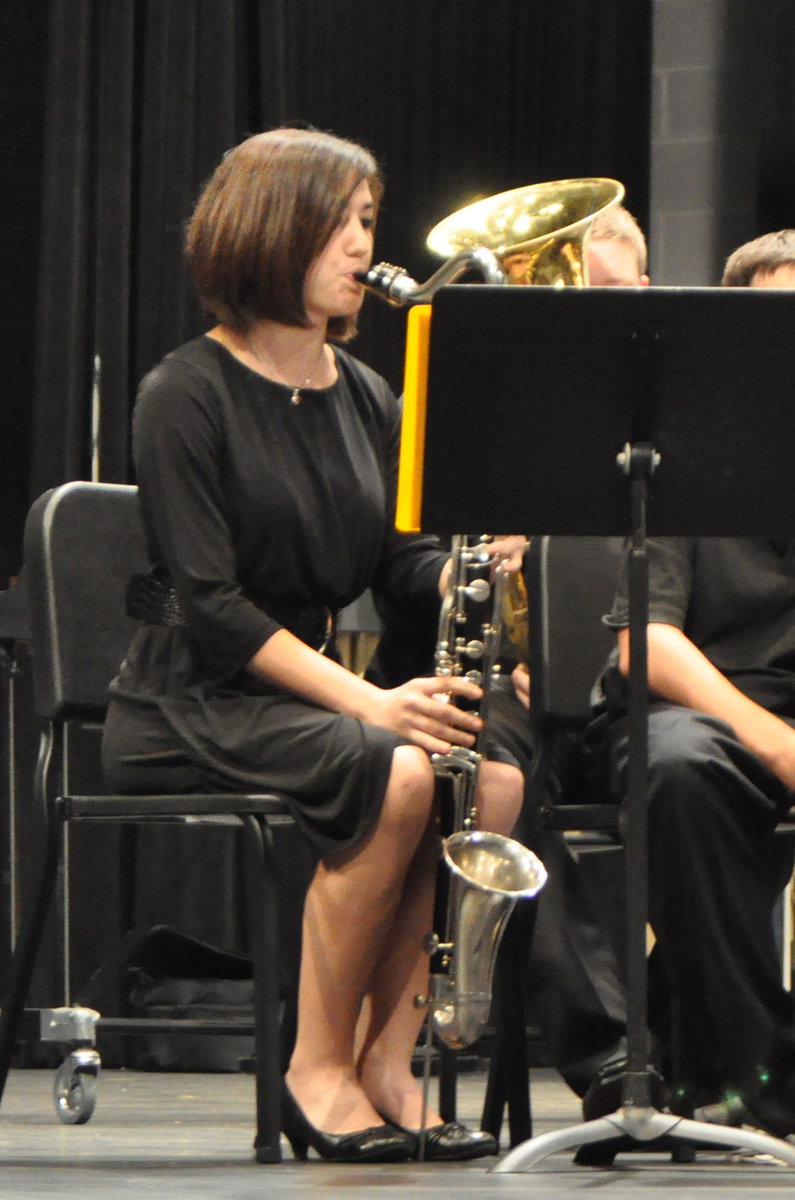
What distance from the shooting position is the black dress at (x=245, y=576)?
7.37 feet

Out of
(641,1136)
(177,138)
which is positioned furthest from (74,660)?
(177,138)

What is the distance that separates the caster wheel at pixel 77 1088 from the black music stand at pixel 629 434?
0.88m

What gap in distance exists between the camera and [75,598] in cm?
262

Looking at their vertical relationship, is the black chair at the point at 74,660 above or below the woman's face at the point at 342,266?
below

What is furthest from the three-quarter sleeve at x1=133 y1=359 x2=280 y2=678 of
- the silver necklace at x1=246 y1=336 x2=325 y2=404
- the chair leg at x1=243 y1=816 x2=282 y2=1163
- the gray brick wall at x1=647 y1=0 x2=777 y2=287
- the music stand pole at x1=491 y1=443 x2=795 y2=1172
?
the gray brick wall at x1=647 y1=0 x2=777 y2=287

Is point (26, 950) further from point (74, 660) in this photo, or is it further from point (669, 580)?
point (669, 580)

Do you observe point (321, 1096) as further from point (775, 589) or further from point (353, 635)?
point (353, 635)

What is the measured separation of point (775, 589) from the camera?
2527mm

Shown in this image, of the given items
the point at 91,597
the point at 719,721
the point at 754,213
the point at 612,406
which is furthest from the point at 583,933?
the point at 754,213

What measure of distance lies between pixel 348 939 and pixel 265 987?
0.11m

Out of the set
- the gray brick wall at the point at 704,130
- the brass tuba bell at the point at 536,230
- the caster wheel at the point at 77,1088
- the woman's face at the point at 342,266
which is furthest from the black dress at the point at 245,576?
the gray brick wall at the point at 704,130

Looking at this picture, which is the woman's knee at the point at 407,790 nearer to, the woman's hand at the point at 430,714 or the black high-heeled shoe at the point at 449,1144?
Answer: the woman's hand at the point at 430,714

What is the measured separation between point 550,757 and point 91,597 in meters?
0.63

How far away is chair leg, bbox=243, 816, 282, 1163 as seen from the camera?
218cm
